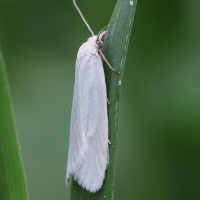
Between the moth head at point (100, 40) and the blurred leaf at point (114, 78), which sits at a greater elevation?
the moth head at point (100, 40)

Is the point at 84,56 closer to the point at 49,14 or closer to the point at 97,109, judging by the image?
the point at 97,109

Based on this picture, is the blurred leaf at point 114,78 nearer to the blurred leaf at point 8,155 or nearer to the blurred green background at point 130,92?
the blurred leaf at point 8,155

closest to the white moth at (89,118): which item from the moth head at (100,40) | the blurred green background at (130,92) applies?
the moth head at (100,40)

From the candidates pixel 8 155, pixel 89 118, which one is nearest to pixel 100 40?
pixel 89 118

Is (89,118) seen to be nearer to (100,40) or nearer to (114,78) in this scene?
(114,78)

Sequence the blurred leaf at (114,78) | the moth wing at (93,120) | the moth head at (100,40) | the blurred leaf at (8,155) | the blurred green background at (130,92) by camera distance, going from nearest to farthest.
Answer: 1. the blurred leaf at (8,155)
2. the blurred leaf at (114,78)
3. the moth wing at (93,120)
4. the moth head at (100,40)
5. the blurred green background at (130,92)

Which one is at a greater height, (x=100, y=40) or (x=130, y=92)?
(x=100, y=40)
